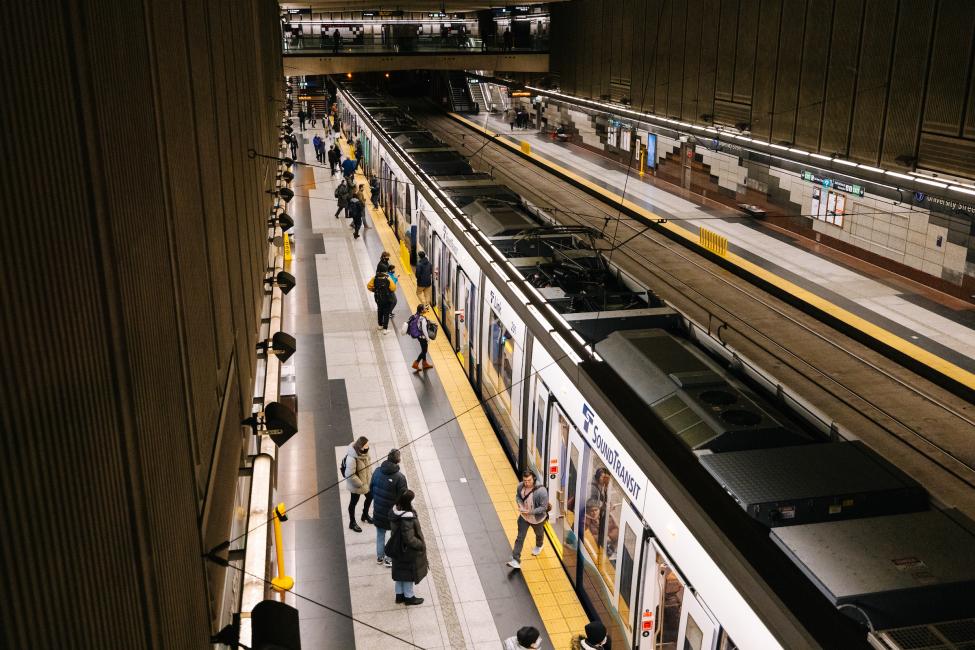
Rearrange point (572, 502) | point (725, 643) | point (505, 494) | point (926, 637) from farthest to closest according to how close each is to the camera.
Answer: point (505, 494)
point (572, 502)
point (725, 643)
point (926, 637)

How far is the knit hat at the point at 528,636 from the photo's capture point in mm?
7891

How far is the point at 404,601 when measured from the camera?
9.76 metres

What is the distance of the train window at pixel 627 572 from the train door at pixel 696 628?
1.02m

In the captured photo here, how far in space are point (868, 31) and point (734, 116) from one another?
7.05 m

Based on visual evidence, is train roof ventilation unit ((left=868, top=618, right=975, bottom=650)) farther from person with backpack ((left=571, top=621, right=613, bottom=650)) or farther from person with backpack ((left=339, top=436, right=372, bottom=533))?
person with backpack ((left=339, top=436, right=372, bottom=533))

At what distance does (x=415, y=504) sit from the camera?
11859 millimetres

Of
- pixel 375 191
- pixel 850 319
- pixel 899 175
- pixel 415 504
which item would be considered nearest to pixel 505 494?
pixel 415 504

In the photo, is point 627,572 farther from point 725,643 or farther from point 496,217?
point 496,217

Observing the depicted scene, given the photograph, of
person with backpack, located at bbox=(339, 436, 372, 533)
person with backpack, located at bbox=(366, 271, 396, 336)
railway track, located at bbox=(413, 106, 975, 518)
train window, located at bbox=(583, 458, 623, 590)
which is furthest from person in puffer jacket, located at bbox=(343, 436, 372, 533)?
person with backpack, located at bbox=(366, 271, 396, 336)

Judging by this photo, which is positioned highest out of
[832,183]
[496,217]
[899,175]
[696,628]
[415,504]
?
[899,175]

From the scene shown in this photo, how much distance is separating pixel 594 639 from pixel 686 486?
1.93 meters

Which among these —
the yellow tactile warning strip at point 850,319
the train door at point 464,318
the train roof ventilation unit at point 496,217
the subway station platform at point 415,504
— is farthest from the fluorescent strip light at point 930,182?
the subway station platform at point 415,504

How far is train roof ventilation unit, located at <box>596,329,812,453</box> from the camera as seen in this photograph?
7.77 meters

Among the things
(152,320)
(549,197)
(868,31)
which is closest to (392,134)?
(549,197)
